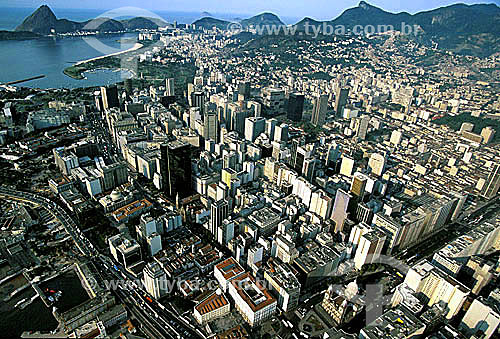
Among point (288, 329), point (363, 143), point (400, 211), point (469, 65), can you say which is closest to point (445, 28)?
point (469, 65)

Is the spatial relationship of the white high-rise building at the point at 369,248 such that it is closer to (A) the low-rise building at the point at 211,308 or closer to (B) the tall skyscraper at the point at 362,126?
(A) the low-rise building at the point at 211,308

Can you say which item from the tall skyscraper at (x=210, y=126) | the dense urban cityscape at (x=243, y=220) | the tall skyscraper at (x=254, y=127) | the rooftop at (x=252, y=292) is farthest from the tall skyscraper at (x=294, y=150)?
the rooftop at (x=252, y=292)

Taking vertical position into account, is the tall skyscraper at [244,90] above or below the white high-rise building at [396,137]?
above

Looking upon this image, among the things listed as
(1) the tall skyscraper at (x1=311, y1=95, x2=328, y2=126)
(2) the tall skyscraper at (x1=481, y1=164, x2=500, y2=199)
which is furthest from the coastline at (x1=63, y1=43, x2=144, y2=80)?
(2) the tall skyscraper at (x1=481, y1=164, x2=500, y2=199)

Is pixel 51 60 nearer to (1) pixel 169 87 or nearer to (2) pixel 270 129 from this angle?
(1) pixel 169 87

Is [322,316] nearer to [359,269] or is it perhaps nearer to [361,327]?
[361,327]
